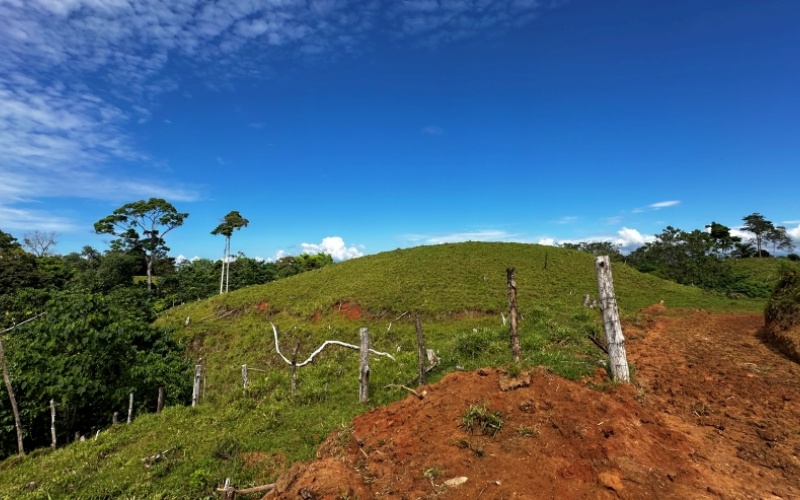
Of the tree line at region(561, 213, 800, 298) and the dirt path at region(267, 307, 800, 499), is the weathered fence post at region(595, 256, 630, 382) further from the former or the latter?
the tree line at region(561, 213, 800, 298)

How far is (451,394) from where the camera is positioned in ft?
24.0

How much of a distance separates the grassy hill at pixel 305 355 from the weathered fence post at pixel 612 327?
750mm

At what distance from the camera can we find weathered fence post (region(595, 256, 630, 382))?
7.53m

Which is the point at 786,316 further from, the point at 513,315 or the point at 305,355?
the point at 305,355

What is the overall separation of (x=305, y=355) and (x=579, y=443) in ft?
69.2

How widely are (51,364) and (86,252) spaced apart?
275ft

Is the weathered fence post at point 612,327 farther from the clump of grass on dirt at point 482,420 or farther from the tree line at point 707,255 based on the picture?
the tree line at point 707,255

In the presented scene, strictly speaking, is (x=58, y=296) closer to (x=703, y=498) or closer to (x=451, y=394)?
(x=451, y=394)

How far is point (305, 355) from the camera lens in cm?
2438

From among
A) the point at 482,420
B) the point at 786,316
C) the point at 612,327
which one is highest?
the point at 612,327

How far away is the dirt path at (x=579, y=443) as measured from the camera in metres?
4.99

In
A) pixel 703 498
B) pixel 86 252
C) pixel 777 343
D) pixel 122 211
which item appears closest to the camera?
pixel 703 498

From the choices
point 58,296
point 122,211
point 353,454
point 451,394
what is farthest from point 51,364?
point 122,211

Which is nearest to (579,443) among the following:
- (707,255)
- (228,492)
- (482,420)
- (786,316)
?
(482,420)
